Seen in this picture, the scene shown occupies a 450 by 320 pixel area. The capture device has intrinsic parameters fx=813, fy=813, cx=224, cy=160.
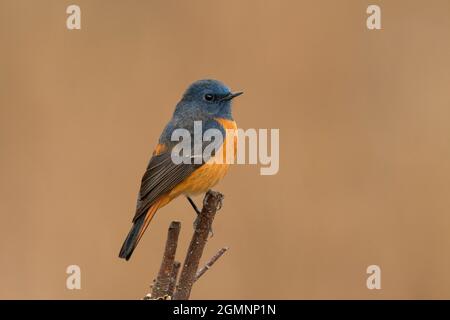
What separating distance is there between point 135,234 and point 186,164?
62 cm

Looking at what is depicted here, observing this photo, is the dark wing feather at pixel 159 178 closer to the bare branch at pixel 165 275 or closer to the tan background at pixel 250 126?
the bare branch at pixel 165 275

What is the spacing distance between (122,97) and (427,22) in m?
2.92

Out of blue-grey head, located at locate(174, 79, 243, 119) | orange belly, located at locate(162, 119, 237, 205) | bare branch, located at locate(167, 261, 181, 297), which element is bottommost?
bare branch, located at locate(167, 261, 181, 297)

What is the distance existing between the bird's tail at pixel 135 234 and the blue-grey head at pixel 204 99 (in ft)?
2.20

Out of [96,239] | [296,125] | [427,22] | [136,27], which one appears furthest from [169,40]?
[427,22]

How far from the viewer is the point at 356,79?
7242 mm

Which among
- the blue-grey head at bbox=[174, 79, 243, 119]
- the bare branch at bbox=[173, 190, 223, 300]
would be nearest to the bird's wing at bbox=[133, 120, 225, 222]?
the blue-grey head at bbox=[174, 79, 243, 119]

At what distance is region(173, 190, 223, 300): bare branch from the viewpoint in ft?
9.84

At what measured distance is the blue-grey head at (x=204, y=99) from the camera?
4.68 meters

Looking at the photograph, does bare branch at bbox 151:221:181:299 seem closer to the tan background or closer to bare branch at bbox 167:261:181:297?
bare branch at bbox 167:261:181:297

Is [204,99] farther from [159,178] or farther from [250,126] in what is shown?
[250,126]

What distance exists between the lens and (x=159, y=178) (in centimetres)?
429

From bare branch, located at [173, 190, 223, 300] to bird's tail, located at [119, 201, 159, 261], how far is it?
0.42 metres

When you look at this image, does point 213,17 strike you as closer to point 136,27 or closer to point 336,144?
point 136,27
